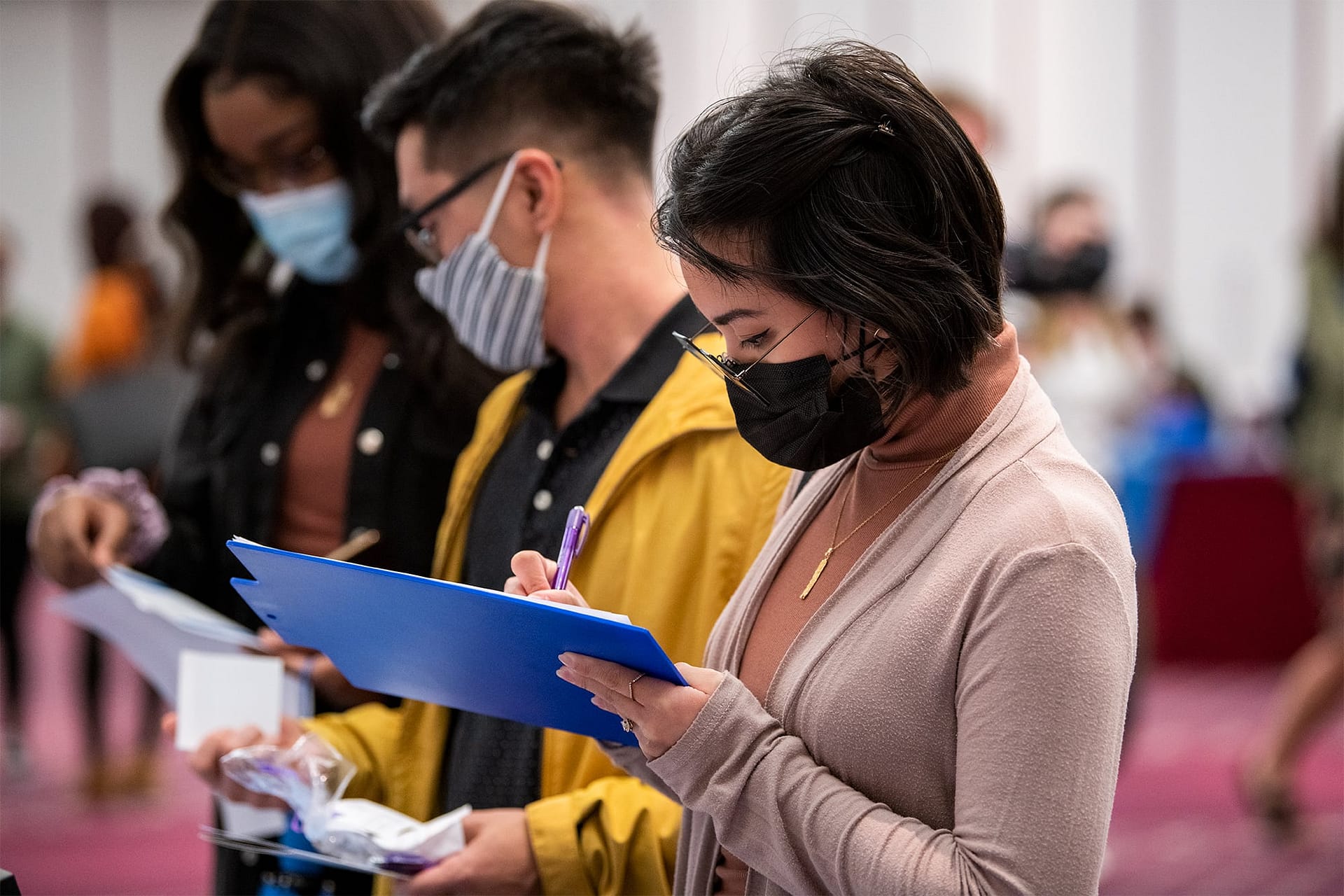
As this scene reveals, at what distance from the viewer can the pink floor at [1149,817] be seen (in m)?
4.12

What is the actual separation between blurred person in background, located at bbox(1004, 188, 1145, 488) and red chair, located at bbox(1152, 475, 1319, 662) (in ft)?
7.09

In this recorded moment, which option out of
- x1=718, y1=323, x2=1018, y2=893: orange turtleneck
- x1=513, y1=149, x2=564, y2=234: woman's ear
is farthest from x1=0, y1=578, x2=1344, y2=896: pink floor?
x1=718, y1=323, x2=1018, y2=893: orange turtleneck

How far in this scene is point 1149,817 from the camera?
15.3 feet

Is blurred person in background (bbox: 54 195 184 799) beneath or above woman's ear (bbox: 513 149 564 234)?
beneath

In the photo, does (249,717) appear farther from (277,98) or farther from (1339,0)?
(1339,0)

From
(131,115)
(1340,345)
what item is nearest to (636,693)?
(1340,345)

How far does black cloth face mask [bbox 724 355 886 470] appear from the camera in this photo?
128 cm

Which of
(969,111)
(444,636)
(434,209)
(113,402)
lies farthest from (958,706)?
(113,402)

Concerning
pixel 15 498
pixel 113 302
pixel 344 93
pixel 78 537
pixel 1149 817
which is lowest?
pixel 1149 817

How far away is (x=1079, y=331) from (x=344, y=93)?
248 centimetres

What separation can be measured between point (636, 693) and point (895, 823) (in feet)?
0.77

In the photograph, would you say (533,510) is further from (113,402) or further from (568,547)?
(113,402)

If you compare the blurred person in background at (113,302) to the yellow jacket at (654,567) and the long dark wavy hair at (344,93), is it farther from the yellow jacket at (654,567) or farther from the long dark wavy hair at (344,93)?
the yellow jacket at (654,567)

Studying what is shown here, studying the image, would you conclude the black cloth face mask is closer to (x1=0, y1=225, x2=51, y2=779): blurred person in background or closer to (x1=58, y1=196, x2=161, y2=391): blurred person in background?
(x1=58, y1=196, x2=161, y2=391): blurred person in background
